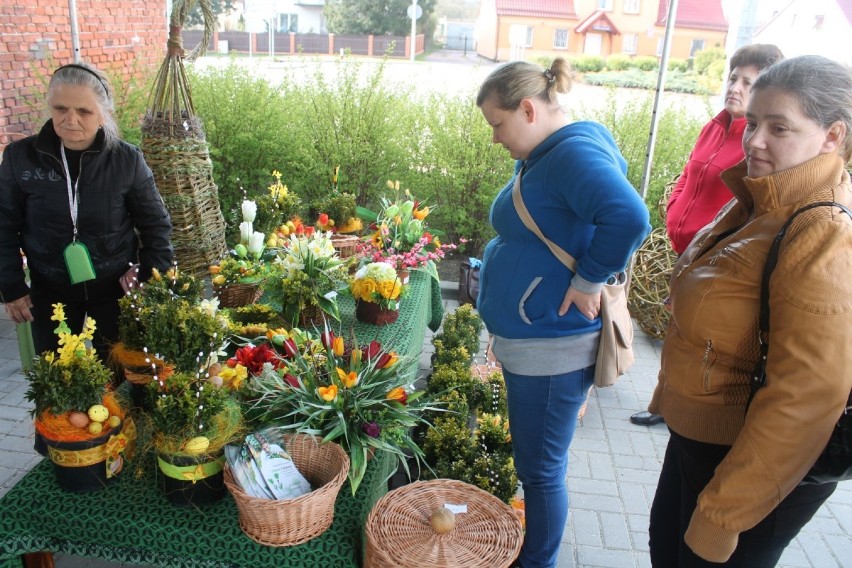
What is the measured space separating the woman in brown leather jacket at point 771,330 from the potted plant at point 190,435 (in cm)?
109

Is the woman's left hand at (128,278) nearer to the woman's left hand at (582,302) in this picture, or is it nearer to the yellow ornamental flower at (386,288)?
the yellow ornamental flower at (386,288)

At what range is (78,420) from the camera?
1.66m

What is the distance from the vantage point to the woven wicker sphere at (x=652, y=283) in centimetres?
441

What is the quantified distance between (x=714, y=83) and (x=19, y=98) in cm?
868

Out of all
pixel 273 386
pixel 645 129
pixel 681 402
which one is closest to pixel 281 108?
pixel 645 129

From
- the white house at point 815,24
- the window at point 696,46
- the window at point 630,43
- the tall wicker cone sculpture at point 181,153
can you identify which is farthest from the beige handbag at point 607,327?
the window at point 630,43

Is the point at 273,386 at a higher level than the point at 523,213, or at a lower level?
lower

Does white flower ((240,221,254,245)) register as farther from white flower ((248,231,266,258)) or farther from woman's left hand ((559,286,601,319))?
woman's left hand ((559,286,601,319))

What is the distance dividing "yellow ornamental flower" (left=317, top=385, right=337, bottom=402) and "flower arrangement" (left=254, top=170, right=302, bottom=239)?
1.62 meters

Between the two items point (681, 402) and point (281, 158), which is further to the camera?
point (281, 158)

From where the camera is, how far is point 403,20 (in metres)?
19.6

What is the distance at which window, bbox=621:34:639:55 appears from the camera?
19422 mm

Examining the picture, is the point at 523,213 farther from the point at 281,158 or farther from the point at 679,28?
the point at 679,28

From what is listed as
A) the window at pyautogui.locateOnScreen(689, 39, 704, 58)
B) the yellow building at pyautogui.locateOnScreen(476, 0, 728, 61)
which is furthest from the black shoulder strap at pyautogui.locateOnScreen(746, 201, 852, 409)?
the window at pyautogui.locateOnScreen(689, 39, 704, 58)
